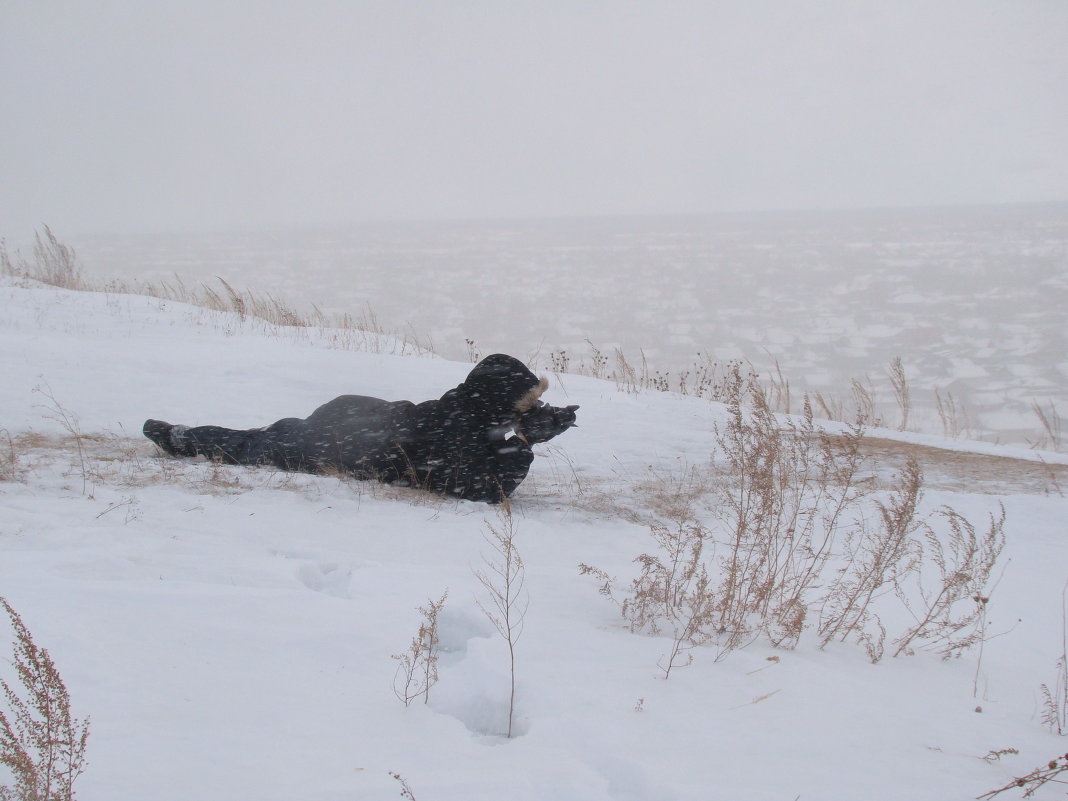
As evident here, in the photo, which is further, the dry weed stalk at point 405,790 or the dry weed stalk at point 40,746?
the dry weed stalk at point 405,790

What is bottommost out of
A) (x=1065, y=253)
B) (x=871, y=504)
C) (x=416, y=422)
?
(x=871, y=504)

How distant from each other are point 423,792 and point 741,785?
3.08ft

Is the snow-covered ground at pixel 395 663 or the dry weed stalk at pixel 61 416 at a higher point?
the dry weed stalk at pixel 61 416

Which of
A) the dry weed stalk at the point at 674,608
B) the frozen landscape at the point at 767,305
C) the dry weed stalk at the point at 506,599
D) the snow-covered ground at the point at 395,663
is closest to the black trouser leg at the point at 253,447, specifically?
the snow-covered ground at the point at 395,663

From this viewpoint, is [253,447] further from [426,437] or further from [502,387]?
[502,387]

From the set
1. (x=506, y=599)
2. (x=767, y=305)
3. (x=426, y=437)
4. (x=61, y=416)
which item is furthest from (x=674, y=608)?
(x=767, y=305)

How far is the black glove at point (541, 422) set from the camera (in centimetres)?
493

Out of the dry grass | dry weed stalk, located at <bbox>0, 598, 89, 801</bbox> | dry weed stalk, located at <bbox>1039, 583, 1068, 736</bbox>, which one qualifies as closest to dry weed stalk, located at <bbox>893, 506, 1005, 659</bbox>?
the dry grass

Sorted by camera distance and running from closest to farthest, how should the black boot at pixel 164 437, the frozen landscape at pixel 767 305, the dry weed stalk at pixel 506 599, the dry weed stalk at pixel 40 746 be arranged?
the dry weed stalk at pixel 40 746 < the dry weed stalk at pixel 506 599 < the black boot at pixel 164 437 < the frozen landscape at pixel 767 305

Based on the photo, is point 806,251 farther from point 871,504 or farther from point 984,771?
point 984,771

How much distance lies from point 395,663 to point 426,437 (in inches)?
97.7

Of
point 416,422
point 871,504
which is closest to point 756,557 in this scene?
point 871,504

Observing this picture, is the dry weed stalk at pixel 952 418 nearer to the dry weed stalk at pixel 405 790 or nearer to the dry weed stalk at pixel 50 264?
the dry weed stalk at pixel 405 790

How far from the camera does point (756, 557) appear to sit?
14.9ft
